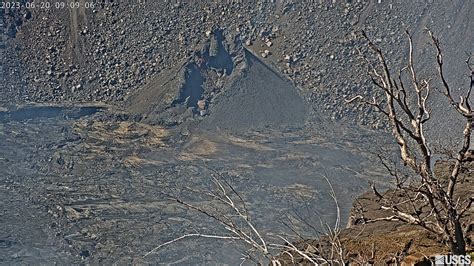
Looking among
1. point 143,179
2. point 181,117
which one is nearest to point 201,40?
point 181,117

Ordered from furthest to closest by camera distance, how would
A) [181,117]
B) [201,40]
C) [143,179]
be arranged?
[201,40]
[181,117]
[143,179]

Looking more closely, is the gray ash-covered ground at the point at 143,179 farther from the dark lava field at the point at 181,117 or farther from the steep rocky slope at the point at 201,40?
the steep rocky slope at the point at 201,40

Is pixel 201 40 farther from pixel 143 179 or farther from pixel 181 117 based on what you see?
pixel 143 179

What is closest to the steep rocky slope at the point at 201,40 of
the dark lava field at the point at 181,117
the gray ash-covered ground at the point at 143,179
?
the dark lava field at the point at 181,117

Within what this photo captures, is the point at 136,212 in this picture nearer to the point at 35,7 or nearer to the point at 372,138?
the point at 372,138

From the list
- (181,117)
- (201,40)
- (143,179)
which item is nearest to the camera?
(143,179)

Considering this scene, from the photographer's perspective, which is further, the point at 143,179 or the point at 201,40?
the point at 201,40

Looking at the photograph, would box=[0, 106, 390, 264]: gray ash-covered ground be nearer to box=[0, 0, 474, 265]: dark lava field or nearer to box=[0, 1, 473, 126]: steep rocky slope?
box=[0, 0, 474, 265]: dark lava field

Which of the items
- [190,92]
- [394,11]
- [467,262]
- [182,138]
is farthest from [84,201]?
[467,262]

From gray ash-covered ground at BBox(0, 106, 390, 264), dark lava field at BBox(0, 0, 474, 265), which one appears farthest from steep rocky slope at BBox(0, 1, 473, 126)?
gray ash-covered ground at BBox(0, 106, 390, 264)
